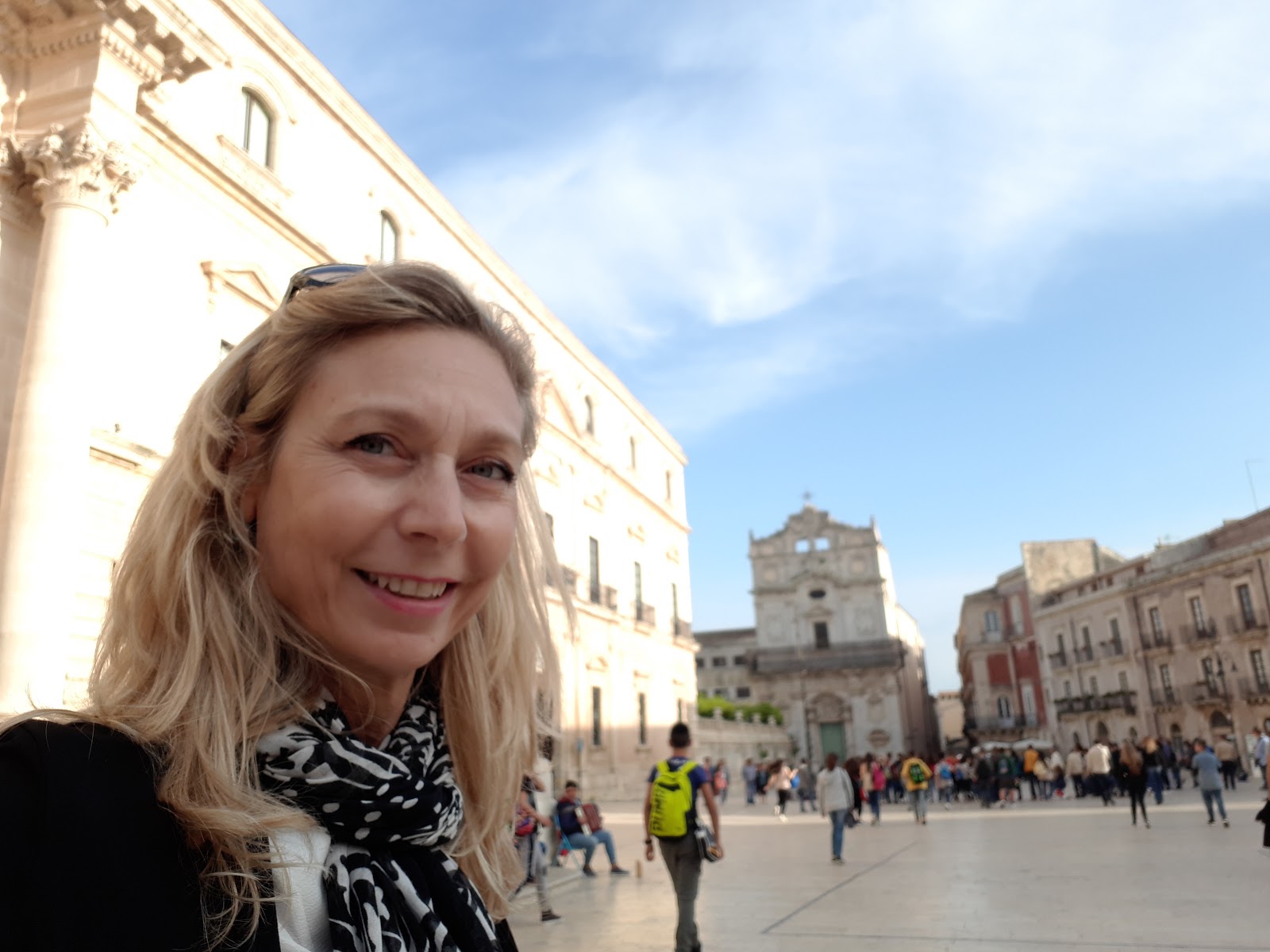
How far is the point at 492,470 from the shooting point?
4.37ft

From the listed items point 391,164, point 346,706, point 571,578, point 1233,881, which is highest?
point 391,164

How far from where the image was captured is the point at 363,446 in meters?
1.18

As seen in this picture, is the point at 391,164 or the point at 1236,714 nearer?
the point at 391,164

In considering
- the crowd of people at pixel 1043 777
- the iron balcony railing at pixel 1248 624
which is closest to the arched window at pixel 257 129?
the crowd of people at pixel 1043 777

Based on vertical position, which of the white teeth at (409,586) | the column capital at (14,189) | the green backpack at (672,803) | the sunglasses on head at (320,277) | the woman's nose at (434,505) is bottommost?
the green backpack at (672,803)

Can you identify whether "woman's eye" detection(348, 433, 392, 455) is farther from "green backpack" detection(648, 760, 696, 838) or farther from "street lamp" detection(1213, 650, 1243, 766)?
"street lamp" detection(1213, 650, 1243, 766)

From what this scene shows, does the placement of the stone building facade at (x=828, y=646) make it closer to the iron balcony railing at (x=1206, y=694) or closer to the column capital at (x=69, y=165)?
the iron balcony railing at (x=1206, y=694)

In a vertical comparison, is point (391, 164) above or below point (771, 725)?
above

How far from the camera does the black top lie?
845 millimetres

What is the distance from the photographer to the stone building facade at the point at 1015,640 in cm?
4816

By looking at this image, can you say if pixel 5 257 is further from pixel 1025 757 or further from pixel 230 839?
pixel 1025 757

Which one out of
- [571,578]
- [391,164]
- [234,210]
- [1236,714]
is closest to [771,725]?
[1236,714]

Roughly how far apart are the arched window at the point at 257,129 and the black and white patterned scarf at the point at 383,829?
47.2 feet

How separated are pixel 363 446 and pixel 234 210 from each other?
44.2ft
